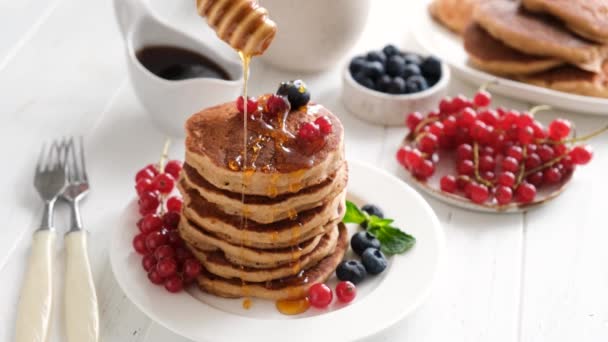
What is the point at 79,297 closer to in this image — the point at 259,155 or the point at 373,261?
the point at 259,155

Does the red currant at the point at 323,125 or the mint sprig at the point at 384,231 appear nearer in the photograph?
the red currant at the point at 323,125

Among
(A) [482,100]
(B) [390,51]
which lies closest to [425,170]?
(A) [482,100]

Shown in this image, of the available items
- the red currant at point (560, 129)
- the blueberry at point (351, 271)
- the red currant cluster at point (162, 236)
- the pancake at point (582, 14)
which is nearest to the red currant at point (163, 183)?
the red currant cluster at point (162, 236)

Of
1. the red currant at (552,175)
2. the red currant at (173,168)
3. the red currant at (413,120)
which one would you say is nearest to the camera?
the red currant at (173,168)

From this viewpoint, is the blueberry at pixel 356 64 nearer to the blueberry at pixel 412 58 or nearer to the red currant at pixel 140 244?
the blueberry at pixel 412 58

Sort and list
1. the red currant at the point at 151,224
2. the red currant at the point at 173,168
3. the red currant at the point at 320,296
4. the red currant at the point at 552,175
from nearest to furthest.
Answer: the red currant at the point at 320,296 < the red currant at the point at 151,224 < the red currant at the point at 173,168 < the red currant at the point at 552,175

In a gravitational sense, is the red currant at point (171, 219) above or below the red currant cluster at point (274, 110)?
below

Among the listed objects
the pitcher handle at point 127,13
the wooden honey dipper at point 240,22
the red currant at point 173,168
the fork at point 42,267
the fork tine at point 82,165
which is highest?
the wooden honey dipper at point 240,22
